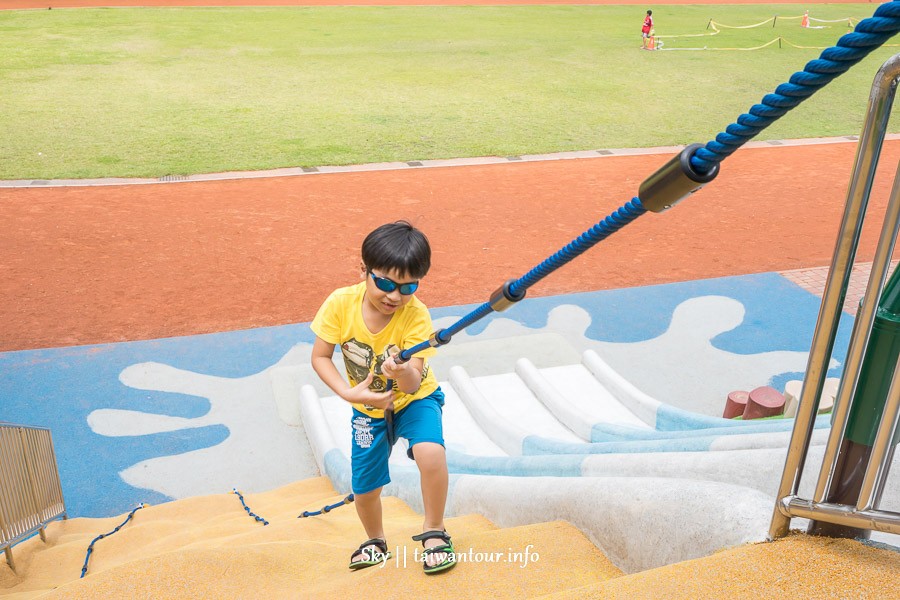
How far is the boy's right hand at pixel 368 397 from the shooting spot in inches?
108

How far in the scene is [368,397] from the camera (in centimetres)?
275

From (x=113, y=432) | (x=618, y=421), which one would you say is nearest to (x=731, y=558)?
(x=618, y=421)

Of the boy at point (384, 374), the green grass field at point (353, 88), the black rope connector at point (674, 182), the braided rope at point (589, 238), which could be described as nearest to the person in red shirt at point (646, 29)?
the green grass field at point (353, 88)

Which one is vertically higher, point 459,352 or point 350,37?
point 350,37

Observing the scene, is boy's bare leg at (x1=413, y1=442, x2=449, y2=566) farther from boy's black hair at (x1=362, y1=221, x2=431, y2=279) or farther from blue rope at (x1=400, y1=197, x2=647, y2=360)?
boy's black hair at (x1=362, y1=221, x2=431, y2=279)

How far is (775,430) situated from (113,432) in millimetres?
4601

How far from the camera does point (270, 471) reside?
209 inches

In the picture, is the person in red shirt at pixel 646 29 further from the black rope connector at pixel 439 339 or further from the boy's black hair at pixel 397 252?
the black rope connector at pixel 439 339

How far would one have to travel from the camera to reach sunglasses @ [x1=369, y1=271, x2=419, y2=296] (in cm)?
271

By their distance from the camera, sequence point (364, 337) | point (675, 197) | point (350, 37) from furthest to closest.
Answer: point (350, 37)
point (364, 337)
point (675, 197)

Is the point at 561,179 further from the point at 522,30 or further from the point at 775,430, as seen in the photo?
the point at 522,30

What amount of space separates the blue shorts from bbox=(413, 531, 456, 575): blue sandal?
1.01 ft

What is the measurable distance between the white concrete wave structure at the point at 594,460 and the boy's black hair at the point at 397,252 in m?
1.00

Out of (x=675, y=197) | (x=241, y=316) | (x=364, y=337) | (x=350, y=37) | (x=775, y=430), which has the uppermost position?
(x=350, y=37)
